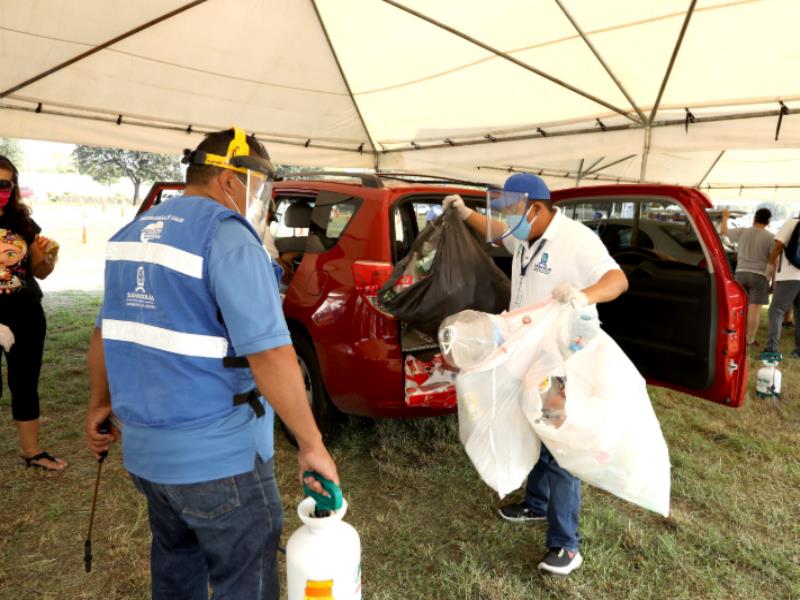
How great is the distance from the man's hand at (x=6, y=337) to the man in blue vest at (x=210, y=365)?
1.87 meters

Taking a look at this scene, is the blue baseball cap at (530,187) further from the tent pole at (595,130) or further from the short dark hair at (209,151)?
the tent pole at (595,130)

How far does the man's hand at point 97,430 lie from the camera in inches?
61.4

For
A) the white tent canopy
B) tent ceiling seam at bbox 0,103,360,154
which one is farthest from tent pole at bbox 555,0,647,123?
tent ceiling seam at bbox 0,103,360,154

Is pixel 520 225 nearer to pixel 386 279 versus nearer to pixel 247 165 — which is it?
pixel 386 279

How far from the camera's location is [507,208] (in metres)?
2.35

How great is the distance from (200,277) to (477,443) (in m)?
1.31

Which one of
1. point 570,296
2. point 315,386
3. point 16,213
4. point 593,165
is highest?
point 593,165

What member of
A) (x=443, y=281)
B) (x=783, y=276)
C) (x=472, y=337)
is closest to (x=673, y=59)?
(x=783, y=276)

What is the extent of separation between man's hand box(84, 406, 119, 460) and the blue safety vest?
32cm

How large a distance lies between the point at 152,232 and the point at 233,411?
1.53 feet

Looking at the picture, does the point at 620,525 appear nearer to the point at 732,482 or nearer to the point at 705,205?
the point at 732,482

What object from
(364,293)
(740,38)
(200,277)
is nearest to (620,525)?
(364,293)

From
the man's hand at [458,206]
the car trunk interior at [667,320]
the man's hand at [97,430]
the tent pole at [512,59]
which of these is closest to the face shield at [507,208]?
the man's hand at [458,206]

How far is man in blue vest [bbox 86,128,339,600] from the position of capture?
47.3 inches
